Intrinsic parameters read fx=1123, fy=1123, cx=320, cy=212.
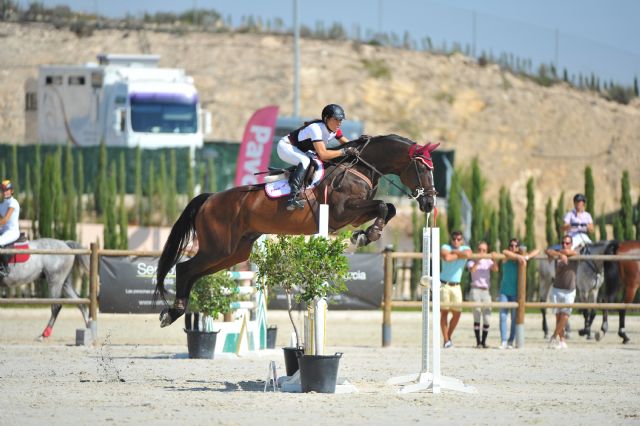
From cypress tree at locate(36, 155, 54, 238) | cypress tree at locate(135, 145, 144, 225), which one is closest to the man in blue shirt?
cypress tree at locate(36, 155, 54, 238)

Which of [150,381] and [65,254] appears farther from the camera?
[65,254]

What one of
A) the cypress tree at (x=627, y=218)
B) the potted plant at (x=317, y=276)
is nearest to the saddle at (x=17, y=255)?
the potted plant at (x=317, y=276)

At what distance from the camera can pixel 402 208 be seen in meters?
37.3

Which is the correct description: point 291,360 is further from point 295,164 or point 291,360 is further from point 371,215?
point 295,164

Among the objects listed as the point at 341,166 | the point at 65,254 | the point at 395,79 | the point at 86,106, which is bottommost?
the point at 65,254

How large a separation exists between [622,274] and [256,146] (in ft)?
30.0

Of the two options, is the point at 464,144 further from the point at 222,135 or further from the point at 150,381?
the point at 150,381

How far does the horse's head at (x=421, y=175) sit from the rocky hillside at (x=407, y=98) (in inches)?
1301

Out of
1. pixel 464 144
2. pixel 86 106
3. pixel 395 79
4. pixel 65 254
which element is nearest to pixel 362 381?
pixel 65 254

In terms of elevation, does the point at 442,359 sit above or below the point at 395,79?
below

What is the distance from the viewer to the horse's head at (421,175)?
11.2 meters

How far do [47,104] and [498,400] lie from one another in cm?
2547

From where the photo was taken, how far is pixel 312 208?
11641 millimetres

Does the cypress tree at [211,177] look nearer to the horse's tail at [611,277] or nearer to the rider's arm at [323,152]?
the horse's tail at [611,277]
